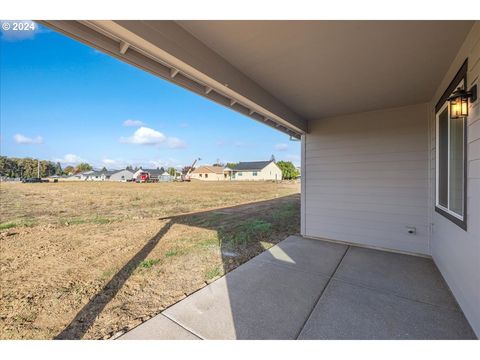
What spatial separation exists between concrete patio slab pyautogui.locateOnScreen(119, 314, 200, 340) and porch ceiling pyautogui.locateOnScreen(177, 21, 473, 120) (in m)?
2.52

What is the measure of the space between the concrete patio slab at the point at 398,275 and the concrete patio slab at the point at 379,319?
204 mm

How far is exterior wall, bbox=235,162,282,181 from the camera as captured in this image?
38.9m

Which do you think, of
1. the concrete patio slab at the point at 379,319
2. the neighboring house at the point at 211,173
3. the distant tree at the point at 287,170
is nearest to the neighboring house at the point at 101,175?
the neighboring house at the point at 211,173

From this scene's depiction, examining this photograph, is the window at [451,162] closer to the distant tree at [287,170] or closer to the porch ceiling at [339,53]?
the porch ceiling at [339,53]

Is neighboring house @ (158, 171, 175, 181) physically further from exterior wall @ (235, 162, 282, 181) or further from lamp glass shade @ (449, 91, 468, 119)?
lamp glass shade @ (449, 91, 468, 119)

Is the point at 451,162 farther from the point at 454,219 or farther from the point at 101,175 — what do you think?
the point at 101,175

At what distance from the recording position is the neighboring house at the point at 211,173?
45.2 meters

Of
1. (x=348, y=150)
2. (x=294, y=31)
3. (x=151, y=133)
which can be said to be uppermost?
(x=151, y=133)

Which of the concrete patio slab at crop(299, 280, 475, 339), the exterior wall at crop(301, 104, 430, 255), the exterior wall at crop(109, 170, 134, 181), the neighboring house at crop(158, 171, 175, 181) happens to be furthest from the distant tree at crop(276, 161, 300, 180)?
the concrete patio slab at crop(299, 280, 475, 339)

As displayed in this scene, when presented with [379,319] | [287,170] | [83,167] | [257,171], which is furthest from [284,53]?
[83,167]
